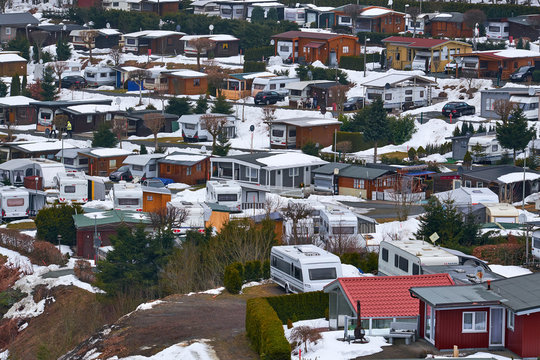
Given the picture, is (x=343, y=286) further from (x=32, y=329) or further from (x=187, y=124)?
(x=187, y=124)

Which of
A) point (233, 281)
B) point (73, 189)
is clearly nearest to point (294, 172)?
point (73, 189)

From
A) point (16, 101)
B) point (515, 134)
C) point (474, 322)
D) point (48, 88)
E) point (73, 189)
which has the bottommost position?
point (73, 189)

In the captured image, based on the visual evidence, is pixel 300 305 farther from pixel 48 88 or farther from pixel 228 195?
pixel 48 88

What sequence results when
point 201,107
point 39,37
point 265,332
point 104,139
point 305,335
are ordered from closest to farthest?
1. point 265,332
2. point 305,335
3. point 104,139
4. point 201,107
5. point 39,37

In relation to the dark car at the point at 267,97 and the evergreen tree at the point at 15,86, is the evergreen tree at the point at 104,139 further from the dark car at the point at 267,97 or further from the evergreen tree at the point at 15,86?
the evergreen tree at the point at 15,86

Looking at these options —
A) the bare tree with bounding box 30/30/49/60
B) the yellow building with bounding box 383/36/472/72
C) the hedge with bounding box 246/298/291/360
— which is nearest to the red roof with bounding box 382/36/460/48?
the yellow building with bounding box 383/36/472/72

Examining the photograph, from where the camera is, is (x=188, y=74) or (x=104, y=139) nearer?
(x=104, y=139)

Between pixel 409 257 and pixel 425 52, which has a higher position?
pixel 425 52

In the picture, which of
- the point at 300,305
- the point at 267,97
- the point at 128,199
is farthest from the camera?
the point at 267,97
